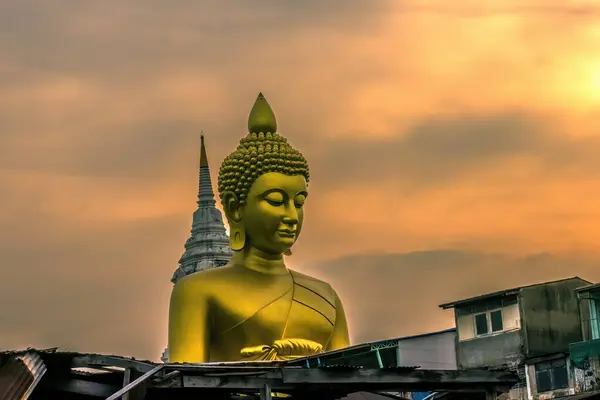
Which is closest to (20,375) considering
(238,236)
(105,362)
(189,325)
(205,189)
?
(105,362)

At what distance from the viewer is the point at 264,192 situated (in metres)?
28.7

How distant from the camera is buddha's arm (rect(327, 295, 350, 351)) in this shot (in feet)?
97.3

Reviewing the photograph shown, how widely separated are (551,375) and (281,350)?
9502 millimetres

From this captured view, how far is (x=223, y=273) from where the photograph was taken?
96.1ft

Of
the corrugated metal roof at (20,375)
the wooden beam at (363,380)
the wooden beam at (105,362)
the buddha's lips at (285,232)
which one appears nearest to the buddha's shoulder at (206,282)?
the buddha's lips at (285,232)

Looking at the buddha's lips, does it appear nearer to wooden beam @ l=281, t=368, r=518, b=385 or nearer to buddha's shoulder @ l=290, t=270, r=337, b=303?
buddha's shoulder @ l=290, t=270, r=337, b=303

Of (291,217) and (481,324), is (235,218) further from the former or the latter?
(481,324)

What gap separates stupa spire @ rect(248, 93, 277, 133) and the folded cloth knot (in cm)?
394

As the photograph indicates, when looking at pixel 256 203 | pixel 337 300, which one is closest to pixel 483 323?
pixel 337 300

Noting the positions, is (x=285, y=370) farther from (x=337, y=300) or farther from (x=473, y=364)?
(x=473, y=364)

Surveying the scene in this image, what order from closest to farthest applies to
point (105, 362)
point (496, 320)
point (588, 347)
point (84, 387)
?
1. point (105, 362)
2. point (84, 387)
3. point (588, 347)
4. point (496, 320)

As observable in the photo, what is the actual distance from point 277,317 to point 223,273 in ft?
4.24

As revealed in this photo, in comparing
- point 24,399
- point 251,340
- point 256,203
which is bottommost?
point 24,399

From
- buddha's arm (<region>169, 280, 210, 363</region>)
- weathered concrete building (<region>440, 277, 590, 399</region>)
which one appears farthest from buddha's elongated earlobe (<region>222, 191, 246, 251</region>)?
weathered concrete building (<region>440, 277, 590, 399</region>)
